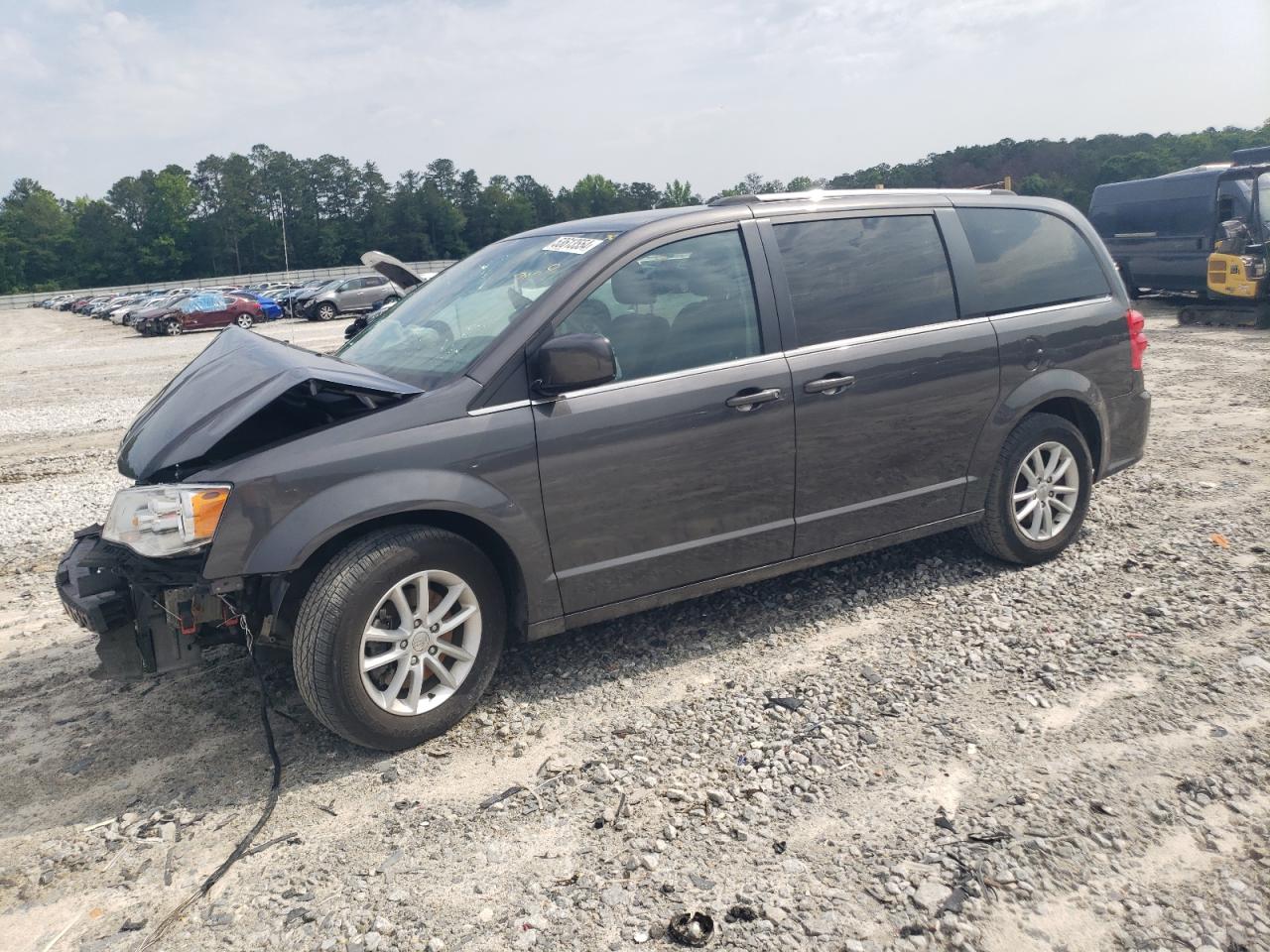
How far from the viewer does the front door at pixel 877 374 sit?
14.0 ft

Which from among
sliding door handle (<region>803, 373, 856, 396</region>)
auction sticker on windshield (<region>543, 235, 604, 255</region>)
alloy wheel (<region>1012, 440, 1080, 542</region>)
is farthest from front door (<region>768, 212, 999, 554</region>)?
auction sticker on windshield (<region>543, 235, 604, 255</region>)

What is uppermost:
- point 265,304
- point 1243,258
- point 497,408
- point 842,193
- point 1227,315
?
point 265,304

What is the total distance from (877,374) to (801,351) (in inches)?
16.8

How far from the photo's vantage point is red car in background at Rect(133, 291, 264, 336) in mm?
33594

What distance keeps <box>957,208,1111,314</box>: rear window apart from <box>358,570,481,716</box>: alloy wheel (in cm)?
310

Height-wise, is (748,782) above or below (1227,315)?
below

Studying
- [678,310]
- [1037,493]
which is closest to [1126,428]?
[1037,493]

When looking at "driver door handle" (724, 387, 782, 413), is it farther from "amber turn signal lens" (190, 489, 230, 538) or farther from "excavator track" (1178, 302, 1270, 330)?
"excavator track" (1178, 302, 1270, 330)

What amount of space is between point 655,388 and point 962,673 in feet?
5.84

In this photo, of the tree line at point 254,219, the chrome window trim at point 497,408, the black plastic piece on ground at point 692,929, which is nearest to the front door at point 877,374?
the chrome window trim at point 497,408

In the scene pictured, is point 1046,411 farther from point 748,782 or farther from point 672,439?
point 748,782

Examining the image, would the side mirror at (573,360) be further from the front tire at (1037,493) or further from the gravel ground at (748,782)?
the front tire at (1037,493)

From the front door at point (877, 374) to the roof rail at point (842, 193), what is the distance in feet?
0.53

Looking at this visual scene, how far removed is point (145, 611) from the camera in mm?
3420
